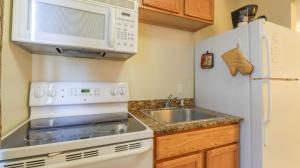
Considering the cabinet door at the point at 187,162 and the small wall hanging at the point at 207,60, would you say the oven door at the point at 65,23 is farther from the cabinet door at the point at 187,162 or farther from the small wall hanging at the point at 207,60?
the small wall hanging at the point at 207,60

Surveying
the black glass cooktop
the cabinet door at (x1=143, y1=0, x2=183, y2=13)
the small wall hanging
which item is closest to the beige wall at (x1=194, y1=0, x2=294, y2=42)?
the small wall hanging

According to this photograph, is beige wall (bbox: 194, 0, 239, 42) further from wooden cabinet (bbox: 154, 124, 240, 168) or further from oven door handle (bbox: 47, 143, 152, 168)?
oven door handle (bbox: 47, 143, 152, 168)

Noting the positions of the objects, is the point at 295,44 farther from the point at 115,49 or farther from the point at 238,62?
the point at 115,49

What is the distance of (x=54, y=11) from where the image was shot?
1.02 m

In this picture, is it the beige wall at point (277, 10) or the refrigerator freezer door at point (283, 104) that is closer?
the refrigerator freezer door at point (283, 104)

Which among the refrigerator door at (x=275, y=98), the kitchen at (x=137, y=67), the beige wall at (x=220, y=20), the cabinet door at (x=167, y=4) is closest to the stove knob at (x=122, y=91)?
the kitchen at (x=137, y=67)

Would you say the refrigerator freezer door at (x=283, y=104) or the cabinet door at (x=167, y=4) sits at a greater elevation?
the cabinet door at (x=167, y=4)

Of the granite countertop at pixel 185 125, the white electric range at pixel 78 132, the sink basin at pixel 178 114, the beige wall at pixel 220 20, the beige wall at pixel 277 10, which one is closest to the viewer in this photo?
the white electric range at pixel 78 132

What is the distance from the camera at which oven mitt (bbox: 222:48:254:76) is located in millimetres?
1317

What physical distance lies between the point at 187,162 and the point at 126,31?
3.33 feet

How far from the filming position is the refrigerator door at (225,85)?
4.54ft

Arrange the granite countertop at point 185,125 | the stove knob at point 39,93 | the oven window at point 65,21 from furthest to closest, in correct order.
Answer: the stove knob at point 39,93
the granite countertop at point 185,125
the oven window at point 65,21

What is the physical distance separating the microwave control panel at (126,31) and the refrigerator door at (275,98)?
0.92 metres

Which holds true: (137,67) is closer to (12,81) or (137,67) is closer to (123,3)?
(123,3)
